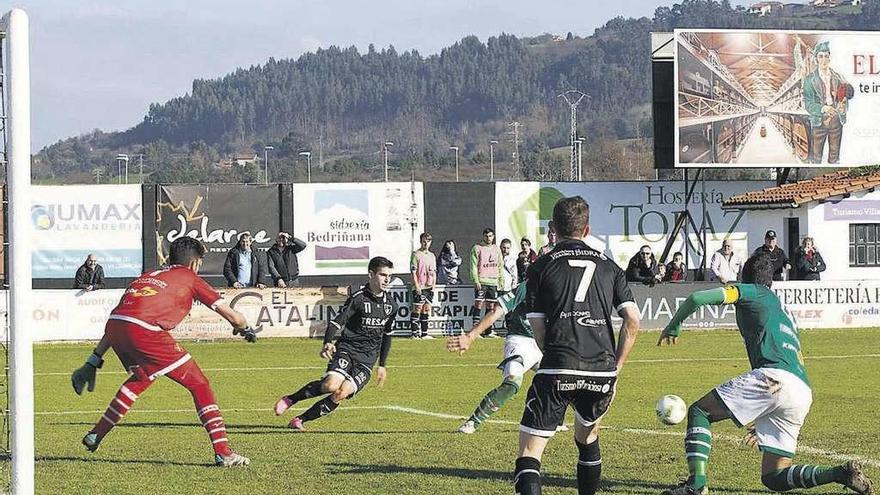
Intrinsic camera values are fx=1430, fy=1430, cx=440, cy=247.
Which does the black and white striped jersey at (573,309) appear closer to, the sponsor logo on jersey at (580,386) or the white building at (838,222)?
the sponsor logo on jersey at (580,386)

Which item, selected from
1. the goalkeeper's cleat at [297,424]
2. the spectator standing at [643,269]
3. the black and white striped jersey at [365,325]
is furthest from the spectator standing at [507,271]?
the goalkeeper's cleat at [297,424]

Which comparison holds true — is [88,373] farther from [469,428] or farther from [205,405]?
[469,428]

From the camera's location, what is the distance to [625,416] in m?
15.1

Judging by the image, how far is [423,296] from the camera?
28828 millimetres

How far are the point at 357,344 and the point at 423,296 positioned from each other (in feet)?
47.9

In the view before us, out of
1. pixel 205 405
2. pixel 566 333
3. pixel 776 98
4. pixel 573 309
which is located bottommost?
pixel 205 405

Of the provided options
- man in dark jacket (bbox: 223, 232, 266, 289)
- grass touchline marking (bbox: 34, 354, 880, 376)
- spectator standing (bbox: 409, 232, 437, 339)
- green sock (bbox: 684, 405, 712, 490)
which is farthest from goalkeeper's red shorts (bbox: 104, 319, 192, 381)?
man in dark jacket (bbox: 223, 232, 266, 289)

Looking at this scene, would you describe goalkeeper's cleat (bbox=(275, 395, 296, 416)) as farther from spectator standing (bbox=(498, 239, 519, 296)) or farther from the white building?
the white building

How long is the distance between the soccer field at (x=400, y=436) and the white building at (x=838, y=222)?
1426cm

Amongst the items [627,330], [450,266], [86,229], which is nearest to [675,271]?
[450,266]

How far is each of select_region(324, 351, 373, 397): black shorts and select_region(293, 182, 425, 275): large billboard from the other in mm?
26940

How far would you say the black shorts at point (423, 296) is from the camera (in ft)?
94.3

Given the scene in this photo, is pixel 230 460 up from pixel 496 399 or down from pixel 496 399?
down

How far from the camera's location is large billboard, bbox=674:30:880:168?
1491 inches
